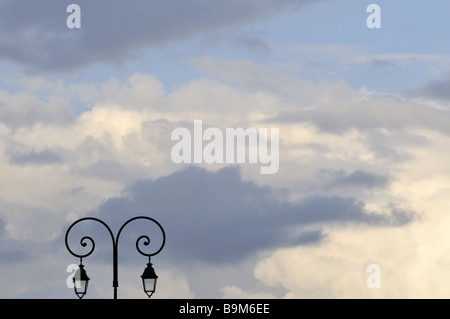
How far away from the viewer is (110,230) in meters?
49.5
